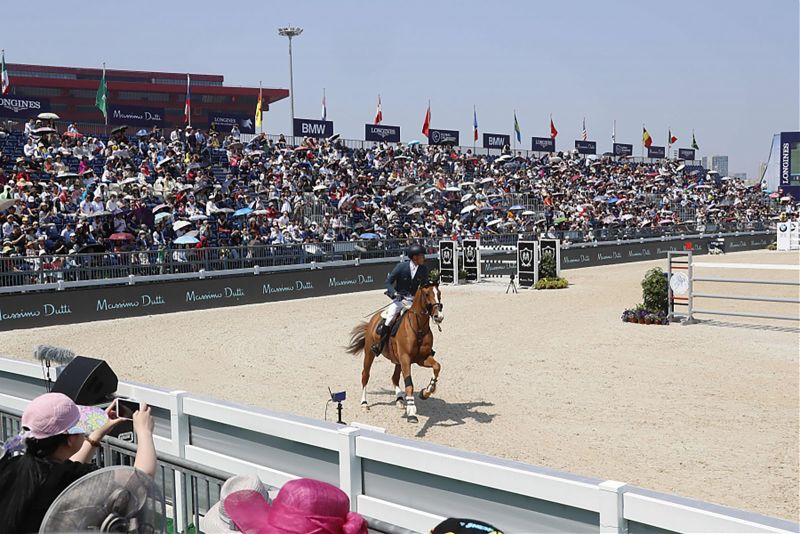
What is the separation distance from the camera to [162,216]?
25531mm

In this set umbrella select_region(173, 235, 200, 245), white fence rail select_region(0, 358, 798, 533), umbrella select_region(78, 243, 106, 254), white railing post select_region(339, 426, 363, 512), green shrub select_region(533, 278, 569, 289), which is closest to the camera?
white fence rail select_region(0, 358, 798, 533)

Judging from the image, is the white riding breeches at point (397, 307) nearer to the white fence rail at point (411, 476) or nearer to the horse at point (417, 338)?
the horse at point (417, 338)

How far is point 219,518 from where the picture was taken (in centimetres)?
323

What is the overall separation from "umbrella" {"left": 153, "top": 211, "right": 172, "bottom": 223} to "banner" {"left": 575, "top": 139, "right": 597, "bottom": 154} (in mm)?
51358

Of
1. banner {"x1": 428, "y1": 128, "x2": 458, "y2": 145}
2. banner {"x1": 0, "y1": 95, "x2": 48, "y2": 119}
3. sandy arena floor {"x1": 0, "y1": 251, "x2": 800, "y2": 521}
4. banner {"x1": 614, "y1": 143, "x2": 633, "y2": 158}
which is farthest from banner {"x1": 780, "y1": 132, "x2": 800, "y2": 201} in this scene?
banner {"x1": 0, "y1": 95, "x2": 48, "y2": 119}

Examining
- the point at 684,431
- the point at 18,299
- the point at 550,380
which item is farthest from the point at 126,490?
the point at 18,299

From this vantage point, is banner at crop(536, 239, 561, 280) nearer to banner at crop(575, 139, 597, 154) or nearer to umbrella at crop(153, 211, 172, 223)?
umbrella at crop(153, 211, 172, 223)

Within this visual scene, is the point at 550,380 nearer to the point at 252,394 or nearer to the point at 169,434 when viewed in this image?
the point at 252,394

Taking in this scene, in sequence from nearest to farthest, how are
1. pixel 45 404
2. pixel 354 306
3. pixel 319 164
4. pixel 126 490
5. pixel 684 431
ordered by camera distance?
1. pixel 126 490
2. pixel 45 404
3. pixel 684 431
4. pixel 354 306
5. pixel 319 164

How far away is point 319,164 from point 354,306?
15.3 metres

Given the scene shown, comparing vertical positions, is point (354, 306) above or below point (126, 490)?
below

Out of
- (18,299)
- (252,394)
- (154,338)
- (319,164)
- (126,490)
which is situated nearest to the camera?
(126,490)

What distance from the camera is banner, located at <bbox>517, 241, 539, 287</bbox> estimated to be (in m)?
29.1

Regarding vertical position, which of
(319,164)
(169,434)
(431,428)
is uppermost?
(319,164)
